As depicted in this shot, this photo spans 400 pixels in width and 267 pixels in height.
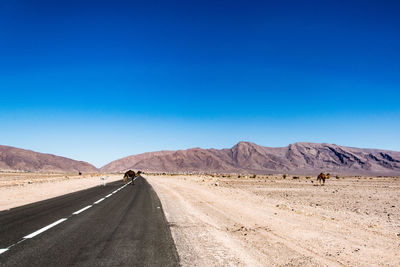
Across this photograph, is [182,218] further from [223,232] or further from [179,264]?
[179,264]

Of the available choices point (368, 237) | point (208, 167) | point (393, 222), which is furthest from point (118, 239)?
point (208, 167)

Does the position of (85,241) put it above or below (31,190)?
below

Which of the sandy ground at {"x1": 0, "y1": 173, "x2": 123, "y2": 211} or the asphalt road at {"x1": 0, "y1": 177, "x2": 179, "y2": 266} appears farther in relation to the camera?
the sandy ground at {"x1": 0, "y1": 173, "x2": 123, "y2": 211}

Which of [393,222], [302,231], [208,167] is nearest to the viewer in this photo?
[302,231]

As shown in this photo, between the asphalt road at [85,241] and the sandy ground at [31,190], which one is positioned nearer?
the asphalt road at [85,241]

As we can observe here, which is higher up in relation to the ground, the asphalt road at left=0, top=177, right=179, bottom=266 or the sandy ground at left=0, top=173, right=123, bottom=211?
the sandy ground at left=0, top=173, right=123, bottom=211

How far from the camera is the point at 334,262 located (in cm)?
599

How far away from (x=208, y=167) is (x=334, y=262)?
18764cm

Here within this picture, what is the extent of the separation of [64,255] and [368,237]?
789 centimetres

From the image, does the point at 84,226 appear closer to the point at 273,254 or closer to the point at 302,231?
the point at 273,254

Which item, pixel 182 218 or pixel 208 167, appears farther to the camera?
pixel 208 167

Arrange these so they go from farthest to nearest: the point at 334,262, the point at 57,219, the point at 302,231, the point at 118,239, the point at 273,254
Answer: the point at 57,219 → the point at 302,231 → the point at 118,239 → the point at 273,254 → the point at 334,262

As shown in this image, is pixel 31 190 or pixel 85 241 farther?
pixel 31 190

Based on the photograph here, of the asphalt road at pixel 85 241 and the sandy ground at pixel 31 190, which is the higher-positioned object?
the sandy ground at pixel 31 190
